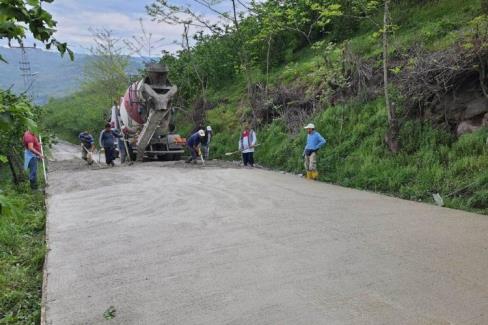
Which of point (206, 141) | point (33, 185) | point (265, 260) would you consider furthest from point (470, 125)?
point (33, 185)

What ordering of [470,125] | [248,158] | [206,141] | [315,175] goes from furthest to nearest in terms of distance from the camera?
[206,141] → [248,158] → [315,175] → [470,125]

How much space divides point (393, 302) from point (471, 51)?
23.7ft

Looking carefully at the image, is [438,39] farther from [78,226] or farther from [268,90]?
[78,226]

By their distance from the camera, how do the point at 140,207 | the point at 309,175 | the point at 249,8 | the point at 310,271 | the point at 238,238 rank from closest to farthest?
the point at 310,271
the point at 238,238
the point at 140,207
the point at 309,175
the point at 249,8

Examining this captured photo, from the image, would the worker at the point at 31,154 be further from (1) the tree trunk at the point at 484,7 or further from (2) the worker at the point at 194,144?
(1) the tree trunk at the point at 484,7

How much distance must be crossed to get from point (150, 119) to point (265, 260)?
37.1 ft

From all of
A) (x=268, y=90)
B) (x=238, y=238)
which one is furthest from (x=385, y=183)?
(x=268, y=90)

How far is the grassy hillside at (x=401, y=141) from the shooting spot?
28.3 ft

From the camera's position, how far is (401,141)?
10.4 metres

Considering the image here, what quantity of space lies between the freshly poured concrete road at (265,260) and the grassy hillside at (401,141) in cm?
87

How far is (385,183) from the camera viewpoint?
9.63 meters

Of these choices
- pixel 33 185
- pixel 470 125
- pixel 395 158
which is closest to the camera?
pixel 470 125

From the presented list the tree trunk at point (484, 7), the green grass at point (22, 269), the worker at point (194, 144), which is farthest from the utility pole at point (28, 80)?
the tree trunk at point (484, 7)

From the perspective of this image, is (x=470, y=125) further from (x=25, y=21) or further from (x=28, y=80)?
(x=28, y=80)
